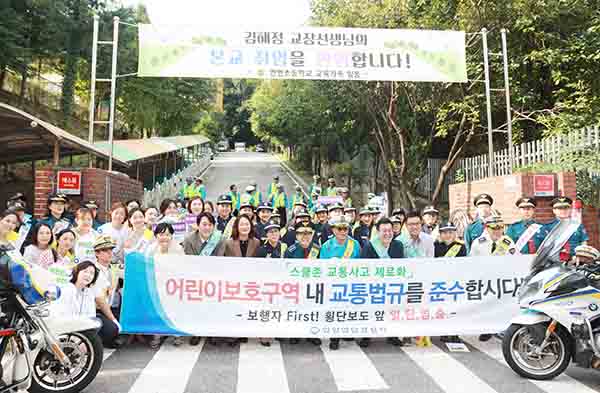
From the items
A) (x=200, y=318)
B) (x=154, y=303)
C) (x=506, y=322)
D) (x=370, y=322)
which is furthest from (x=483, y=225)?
(x=154, y=303)

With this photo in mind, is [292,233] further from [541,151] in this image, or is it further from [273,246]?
[541,151]

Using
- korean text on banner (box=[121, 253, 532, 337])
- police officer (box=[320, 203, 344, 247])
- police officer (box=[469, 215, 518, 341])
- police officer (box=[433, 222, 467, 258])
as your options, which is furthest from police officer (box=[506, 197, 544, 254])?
police officer (box=[320, 203, 344, 247])

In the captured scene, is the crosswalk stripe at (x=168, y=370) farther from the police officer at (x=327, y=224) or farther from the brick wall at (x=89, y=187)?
the brick wall at (x=89, y=187)

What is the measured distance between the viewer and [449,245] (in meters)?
6.86

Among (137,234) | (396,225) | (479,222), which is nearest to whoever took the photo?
(137,234)

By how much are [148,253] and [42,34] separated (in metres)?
18.8

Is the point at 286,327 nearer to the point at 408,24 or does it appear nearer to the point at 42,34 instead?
the point at 408,24

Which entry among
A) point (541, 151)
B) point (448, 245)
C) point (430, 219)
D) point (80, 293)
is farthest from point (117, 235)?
point (541, 151)

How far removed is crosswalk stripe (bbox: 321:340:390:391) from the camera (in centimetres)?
472

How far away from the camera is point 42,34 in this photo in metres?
21.2

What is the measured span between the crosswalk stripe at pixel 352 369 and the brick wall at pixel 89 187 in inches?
220

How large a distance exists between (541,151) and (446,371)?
7.20 m

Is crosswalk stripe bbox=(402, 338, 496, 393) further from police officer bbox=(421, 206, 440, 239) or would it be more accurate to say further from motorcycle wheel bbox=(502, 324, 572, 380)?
police officer bbox=(421, 206, 440, 239)

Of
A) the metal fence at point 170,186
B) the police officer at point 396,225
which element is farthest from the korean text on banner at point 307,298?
the metal fence at point 170,186
